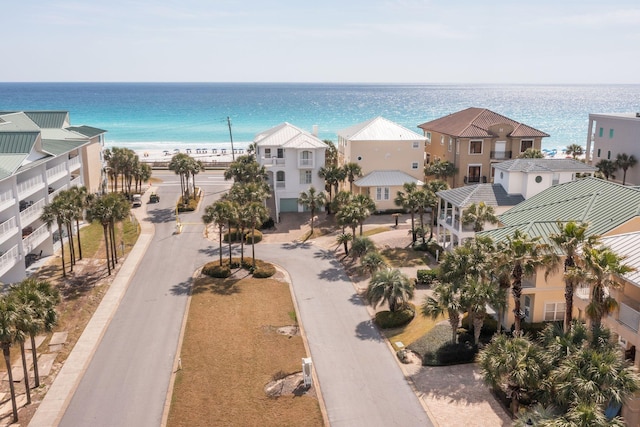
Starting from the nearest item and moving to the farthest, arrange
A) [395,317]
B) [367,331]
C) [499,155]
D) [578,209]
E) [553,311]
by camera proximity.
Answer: [553,311], [578,209], [367,331], [395,317], [499,155]

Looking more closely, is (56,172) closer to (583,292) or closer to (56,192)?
(56,192)

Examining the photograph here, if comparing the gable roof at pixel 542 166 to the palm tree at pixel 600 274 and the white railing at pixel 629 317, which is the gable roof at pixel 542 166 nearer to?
the white railing at pixel 629 317

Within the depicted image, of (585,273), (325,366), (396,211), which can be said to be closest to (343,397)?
(325,366)

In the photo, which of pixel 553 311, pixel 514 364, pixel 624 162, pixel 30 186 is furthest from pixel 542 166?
pixel 30 186

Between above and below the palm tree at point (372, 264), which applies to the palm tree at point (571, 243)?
above

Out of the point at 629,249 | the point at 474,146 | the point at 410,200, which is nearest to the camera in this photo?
the point at 629,249

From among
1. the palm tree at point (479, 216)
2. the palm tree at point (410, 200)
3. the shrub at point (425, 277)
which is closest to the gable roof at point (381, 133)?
the palm tree at point (410, 200)

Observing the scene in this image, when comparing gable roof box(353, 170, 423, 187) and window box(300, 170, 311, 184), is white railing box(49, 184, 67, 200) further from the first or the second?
gable roof box(353, 170, 423, 187)
